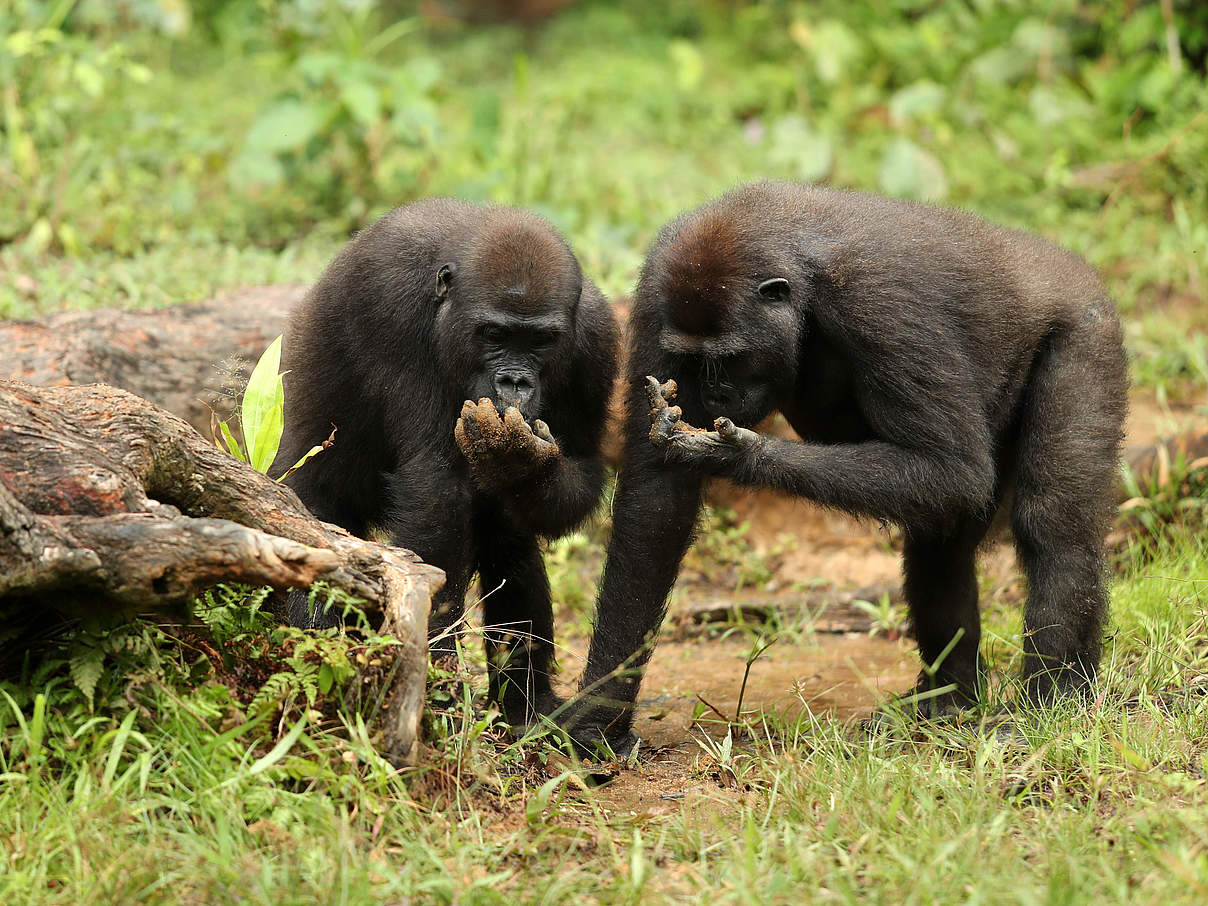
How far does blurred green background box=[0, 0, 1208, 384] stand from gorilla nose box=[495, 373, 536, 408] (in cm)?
403

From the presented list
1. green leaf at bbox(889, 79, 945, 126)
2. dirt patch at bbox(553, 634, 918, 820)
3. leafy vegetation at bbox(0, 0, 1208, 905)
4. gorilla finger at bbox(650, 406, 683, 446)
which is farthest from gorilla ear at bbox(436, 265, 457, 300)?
green leaf at bbox(889, 79, 945, 126)

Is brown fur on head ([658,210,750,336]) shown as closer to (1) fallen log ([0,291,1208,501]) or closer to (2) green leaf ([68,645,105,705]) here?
(1) fallen log ([0,291,1208,501])

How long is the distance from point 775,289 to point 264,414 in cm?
210

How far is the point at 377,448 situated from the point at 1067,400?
3.05 meters

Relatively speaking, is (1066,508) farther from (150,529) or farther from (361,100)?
(361,100)

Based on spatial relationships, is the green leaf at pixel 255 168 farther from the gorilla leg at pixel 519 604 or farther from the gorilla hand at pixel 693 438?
the gorilla hand at pixel 693 438

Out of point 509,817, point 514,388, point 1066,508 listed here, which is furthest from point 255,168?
point 509,817

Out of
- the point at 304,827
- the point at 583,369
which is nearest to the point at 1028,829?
the point at 304,827

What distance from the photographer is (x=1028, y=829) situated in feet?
12.2

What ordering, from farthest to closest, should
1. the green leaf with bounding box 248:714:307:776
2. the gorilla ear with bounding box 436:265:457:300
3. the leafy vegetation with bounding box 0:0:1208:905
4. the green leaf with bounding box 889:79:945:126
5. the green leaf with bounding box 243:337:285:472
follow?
the green leaf with bounding box 889:79:945:126, the gorilla ear with bounding box 436:265:457:300, the green leaf with bounding box 243:337:285:472, the green leaf with bounding box 248:714:307:776, the leafy vegetation with bounding box 0:0:1208:905

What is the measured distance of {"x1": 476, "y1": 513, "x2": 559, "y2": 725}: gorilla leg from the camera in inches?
221

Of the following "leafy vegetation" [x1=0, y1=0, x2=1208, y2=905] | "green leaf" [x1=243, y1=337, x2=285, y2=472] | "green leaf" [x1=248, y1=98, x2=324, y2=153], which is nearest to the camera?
"leafy vegetation" [x1=0, y1=0, x2=1208, y2=905]

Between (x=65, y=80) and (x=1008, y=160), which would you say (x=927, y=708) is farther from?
(x=65, y=80)

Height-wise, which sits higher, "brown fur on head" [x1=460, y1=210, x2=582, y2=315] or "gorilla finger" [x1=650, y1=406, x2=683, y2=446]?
"brown fur on head" [x1=460, y1=210, x2=582, y2=315]
